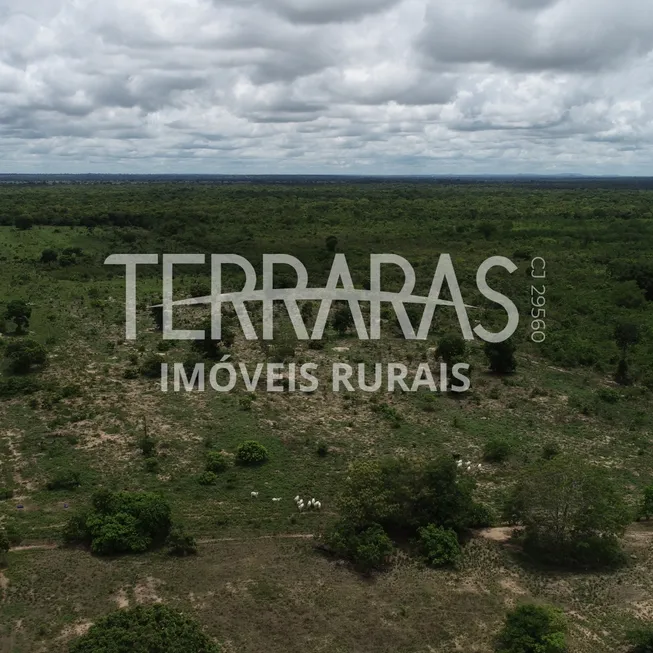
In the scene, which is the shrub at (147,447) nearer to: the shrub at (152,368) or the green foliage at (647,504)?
the shrub at (152,368)

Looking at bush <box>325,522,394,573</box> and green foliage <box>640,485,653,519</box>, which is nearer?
bush <box>325,522,394,573</box>

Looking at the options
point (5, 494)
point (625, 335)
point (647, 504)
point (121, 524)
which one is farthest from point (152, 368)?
point (625, 335)

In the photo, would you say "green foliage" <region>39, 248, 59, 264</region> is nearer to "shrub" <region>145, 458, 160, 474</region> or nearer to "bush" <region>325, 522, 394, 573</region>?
"shrub" <region>145, 458, 160, 474</region>

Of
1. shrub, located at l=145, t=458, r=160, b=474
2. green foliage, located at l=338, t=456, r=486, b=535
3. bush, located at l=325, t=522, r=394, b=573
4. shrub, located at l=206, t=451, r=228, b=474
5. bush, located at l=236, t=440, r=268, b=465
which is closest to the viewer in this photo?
bush, located at l=325, t=522, r=394, b=573

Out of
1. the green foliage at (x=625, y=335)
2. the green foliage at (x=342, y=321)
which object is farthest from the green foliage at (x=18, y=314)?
the green foliage at (x=625, y=335)

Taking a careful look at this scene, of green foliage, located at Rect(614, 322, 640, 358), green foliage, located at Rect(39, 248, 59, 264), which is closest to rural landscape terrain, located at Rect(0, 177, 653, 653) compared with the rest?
green foliage, located at Rect(614, 322, 640, 358)

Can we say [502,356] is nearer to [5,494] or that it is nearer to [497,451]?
[497,451]

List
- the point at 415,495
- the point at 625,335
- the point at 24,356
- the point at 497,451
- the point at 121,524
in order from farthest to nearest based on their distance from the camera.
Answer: the point at 625,335 → the point at 24,356 → the point at 497,451 → the point at 415,495 → the point at 121,524
